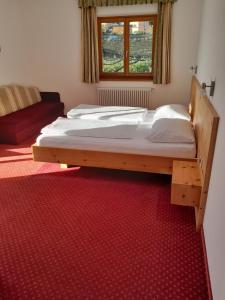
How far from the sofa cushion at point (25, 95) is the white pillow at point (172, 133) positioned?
9.08ft

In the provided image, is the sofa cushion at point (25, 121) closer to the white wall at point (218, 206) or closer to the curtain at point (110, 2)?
the curtain at point (110, 2)

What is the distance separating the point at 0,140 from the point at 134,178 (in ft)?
7.52

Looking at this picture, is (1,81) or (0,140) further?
(1,81)

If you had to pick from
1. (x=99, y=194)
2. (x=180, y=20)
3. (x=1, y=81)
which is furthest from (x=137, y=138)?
(x=1, y=81)

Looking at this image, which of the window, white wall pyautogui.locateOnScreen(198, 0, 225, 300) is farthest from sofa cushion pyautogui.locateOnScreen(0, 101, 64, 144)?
white wall pyautogui.locateOnScreen(198, 0, 225, 300)

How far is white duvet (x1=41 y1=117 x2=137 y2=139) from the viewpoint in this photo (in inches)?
106

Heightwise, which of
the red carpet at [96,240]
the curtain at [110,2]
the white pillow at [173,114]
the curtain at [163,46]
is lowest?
the red carpet at [96,240]

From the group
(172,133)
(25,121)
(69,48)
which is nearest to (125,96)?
(69,48)

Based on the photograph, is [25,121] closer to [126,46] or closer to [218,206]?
[126,46]

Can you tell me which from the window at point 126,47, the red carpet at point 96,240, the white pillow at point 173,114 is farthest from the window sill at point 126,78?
the red carpet at point 96,240

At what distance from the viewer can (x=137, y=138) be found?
2637 mm

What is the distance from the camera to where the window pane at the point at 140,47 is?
420cm

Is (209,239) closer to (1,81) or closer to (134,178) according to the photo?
(134,178)

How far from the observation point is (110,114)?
3467 millimetres
